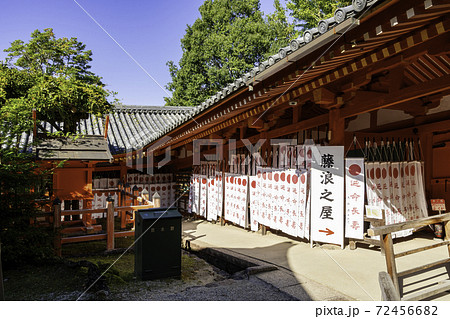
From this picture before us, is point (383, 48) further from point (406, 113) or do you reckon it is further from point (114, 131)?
point (114, 131)

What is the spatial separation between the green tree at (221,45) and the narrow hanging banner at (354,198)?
19.6 metres

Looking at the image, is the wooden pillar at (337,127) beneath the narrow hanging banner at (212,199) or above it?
above

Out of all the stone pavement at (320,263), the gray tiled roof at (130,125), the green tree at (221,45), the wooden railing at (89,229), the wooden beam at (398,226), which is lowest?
the stone pavement at (320,263)

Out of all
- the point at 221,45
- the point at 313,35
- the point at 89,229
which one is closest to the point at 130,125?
the point at 89,229

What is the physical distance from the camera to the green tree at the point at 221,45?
24.4 meters

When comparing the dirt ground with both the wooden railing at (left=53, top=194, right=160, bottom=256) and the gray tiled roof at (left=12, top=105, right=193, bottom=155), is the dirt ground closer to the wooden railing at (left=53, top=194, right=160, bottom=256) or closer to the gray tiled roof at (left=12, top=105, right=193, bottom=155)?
the wooden railing at (left=53, top=194, right=160, bottom=256)

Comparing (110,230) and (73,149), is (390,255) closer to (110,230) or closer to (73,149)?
(110,230)

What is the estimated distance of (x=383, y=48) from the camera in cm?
366

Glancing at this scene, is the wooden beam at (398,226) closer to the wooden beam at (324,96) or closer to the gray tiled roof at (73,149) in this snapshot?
the wooden beam at (324,96)

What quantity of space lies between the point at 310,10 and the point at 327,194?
63.4 ft

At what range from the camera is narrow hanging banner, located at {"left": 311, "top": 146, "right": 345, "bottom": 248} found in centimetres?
575

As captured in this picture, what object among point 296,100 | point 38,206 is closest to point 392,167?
point 296,100

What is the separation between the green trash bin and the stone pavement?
4.45 feet

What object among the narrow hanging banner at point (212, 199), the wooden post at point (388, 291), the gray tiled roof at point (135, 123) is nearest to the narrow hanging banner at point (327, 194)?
the wooden post at point (388, 291)
